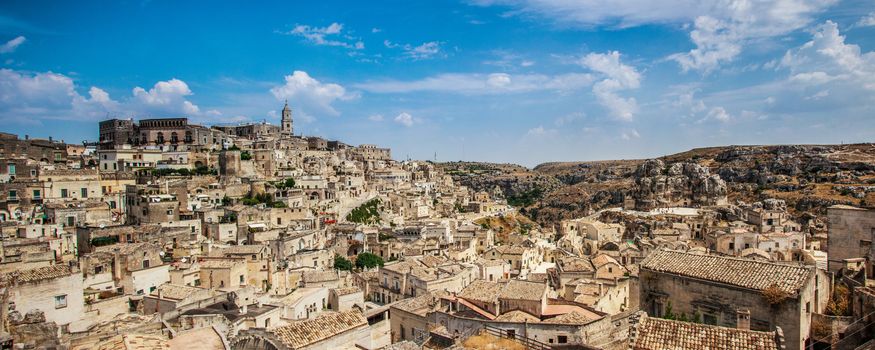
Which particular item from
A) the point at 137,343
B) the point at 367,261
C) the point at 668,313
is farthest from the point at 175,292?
the point at 668,313

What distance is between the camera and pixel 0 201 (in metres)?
36.5

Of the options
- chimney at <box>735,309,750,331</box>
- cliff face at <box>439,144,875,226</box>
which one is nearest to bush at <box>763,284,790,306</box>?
chimney at <box>735,309,750,331</box>

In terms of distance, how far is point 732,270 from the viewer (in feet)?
55.7

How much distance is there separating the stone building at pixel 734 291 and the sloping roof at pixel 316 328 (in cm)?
1062

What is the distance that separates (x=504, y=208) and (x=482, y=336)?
70359 mm

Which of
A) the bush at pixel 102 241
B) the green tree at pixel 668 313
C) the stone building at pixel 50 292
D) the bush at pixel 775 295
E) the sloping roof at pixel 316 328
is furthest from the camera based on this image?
the bush at pixel 102 241

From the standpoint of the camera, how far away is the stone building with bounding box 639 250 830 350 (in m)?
15.0

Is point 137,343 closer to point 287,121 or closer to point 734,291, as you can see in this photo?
point 734,291

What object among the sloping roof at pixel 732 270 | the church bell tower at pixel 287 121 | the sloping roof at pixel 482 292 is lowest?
the sloping roof at pixel 482 292

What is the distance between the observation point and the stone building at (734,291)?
1505 cm

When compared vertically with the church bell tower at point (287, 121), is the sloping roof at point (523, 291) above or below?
below

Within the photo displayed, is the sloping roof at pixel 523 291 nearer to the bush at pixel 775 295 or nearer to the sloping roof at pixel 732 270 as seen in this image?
the sloping roof at pixel 732 270

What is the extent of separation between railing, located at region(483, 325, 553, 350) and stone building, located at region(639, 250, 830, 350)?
539cm

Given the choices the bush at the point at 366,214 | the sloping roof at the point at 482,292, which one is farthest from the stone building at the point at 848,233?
the bush at the point at 366,214
